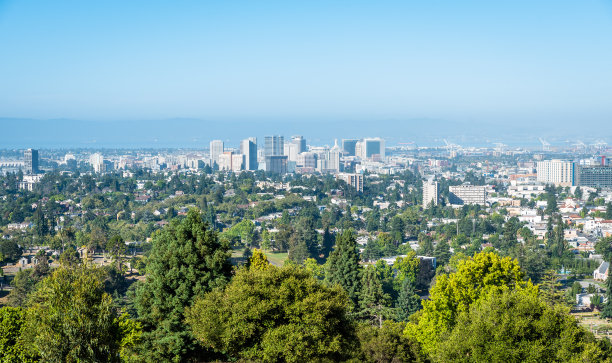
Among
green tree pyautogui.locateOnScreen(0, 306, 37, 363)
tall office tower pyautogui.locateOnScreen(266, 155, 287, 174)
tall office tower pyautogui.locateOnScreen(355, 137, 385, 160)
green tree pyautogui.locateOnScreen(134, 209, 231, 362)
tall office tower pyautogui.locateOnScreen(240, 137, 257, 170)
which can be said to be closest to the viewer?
green tree pyautogui.locateOnScreen(0, 306, 37, 363)

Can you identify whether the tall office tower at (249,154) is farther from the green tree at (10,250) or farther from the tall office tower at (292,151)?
the green tree at (10,250)

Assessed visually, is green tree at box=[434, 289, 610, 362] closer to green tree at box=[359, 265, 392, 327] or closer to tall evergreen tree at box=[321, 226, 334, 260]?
green tree at box=[359, 265, 392, 327]

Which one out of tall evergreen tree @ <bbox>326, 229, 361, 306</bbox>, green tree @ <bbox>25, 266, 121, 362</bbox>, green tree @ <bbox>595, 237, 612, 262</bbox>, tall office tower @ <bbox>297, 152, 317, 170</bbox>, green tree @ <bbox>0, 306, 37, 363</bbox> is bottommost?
green tree @ <bbox>595, 237, 612, 262</bbox>

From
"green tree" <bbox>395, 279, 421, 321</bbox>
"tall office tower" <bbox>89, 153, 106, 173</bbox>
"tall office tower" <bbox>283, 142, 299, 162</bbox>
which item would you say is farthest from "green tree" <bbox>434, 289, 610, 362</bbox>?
"tall office tower" <bbox>283, 142, 299, 162</bbox>

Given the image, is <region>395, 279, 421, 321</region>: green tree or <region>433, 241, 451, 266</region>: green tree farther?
<region>433, 241, 451, 266</region>: green tree

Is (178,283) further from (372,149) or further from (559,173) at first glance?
(372,149)

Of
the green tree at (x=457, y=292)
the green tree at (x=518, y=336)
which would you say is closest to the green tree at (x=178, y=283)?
the green tree at (x=457, y=292)

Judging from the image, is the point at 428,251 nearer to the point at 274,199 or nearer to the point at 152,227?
the point at 152,227
